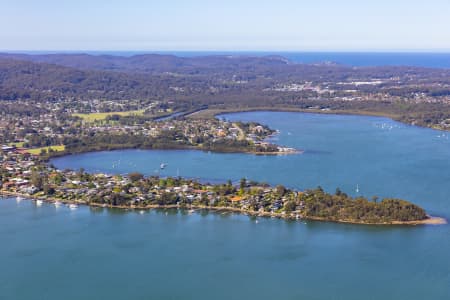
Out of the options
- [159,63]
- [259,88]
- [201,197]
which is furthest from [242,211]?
[159,63]

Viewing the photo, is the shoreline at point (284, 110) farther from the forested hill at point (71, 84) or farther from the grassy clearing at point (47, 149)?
the grassy clearing at point (47, 149)

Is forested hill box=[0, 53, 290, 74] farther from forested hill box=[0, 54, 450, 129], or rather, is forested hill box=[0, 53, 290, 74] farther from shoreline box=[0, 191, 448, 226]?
shoreline box=[0, 191, 448, 226]

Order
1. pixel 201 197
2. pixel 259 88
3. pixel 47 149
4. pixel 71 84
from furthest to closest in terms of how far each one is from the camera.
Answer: pixel 259 88 → pixel 71 84 → pixel 47 149 → pixel 201 197

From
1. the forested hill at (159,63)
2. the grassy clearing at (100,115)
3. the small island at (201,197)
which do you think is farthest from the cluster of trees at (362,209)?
the forested hill at (159,63)

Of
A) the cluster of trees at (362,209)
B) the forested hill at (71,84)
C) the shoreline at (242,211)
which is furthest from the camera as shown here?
the forested hill at (71,84)

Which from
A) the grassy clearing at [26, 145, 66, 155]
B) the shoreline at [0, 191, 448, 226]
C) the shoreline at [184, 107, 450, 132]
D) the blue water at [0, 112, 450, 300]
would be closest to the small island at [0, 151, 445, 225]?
the shoreline at [0, 191, 448, 226]

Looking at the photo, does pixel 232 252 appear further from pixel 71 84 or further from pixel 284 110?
pixel 71 84

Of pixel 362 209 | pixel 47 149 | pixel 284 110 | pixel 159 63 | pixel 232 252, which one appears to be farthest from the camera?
pixel 159 63
